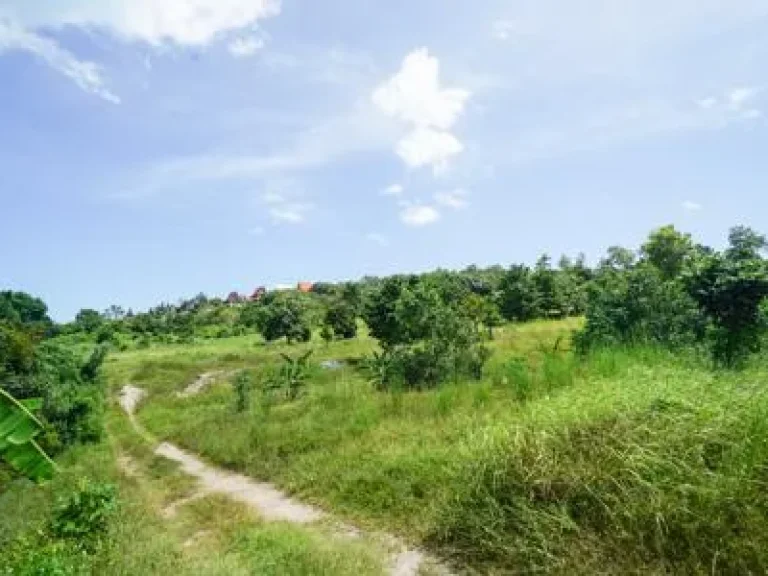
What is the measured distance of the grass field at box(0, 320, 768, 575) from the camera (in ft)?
20.3

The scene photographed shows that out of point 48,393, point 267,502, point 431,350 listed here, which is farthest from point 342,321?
point 267,502

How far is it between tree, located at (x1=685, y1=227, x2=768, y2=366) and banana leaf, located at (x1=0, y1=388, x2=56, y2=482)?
579 inches

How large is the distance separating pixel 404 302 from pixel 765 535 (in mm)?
21034

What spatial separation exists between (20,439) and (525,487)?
202 inches

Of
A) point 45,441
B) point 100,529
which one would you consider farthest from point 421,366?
point 100,529

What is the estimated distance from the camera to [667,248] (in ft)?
150

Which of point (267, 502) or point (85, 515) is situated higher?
point (85, 515)

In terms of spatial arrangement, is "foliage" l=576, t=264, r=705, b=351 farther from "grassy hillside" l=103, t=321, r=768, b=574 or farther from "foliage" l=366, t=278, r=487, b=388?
"grassy hillside" l=103, t=321, r=768, b=574

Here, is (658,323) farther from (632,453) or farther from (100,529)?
(100,529)

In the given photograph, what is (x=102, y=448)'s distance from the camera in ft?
67.4

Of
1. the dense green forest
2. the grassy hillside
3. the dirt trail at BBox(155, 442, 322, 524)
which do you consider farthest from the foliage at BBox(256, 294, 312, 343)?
the grassy hillside

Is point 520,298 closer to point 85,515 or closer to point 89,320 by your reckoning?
point 85,515

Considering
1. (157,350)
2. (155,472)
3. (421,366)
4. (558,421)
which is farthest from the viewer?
(157,350)

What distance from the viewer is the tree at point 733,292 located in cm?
1652
